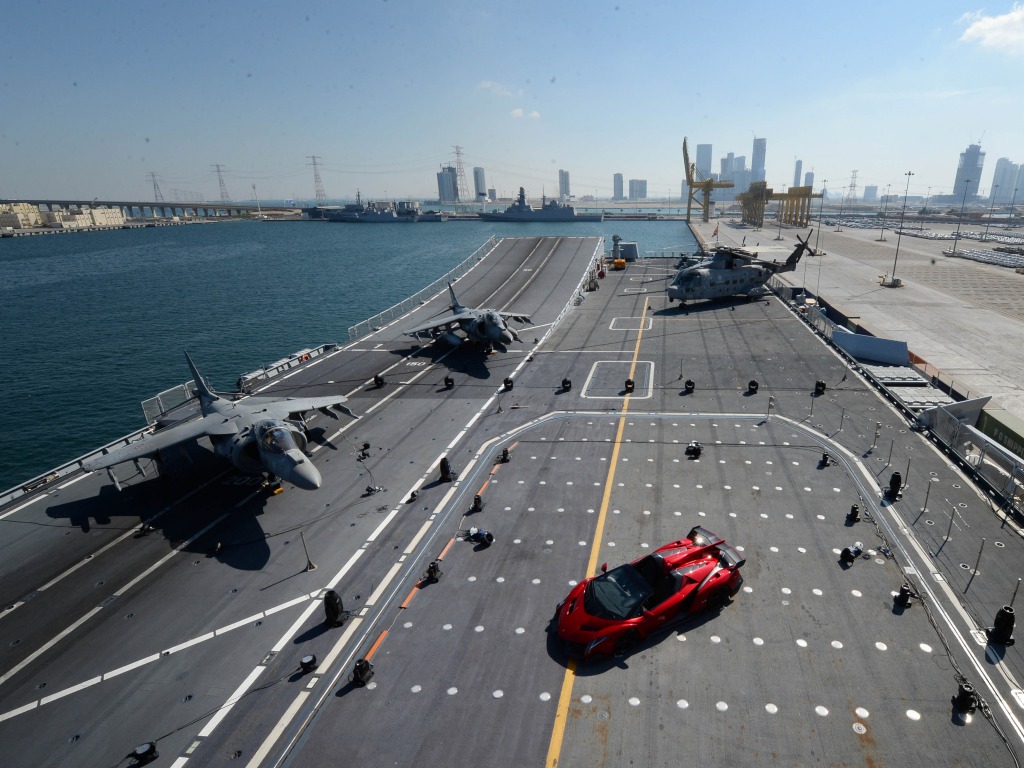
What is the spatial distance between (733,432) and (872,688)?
1493 cm

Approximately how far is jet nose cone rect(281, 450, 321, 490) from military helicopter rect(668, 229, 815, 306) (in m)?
43.1

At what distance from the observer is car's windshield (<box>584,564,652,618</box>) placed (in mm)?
13625

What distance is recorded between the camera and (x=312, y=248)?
170875mm

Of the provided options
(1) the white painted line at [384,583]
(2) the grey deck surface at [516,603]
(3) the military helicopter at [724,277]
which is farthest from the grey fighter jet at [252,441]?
(3) the military helicopter at [724,277]

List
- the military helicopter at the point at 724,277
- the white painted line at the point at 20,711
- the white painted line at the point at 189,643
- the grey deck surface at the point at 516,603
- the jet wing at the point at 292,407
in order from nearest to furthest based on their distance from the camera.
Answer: the grey deck surface at the point at 516,603 → the white painted line at the point at 20,711 → the white painted line at the point at 189,643 → the jet wing at the point at 292,407 → the military helicopter at the point at 724,277

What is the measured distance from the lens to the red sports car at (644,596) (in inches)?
531

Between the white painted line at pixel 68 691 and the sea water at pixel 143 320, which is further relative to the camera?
the sea water at pixel 143 320

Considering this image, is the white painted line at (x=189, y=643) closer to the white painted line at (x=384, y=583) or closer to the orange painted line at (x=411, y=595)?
the white painted line at (x=384, y=583)

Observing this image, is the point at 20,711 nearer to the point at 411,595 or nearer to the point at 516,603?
the point at 411,595

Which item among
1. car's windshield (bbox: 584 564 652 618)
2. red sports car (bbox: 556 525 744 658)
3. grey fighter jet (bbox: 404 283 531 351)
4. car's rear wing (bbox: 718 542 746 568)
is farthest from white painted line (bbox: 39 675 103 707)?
grey fighter jet (bbox: 404 283 531 351)

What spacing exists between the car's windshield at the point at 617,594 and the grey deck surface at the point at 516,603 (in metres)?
1.29

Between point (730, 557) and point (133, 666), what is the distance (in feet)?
58.1

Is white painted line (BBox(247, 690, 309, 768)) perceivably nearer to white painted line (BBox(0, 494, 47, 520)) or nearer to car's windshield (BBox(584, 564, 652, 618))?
car's windshield (BBox(584, 564, 652, 618))

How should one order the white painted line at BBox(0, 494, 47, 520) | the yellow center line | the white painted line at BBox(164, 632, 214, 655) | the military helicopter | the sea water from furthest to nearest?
the military helicopter → the sea water → the white painted line at BBox(0, 494, 47, 520) → the white painted line at BBox(164, 632, 214, 655) → the yellow center line
